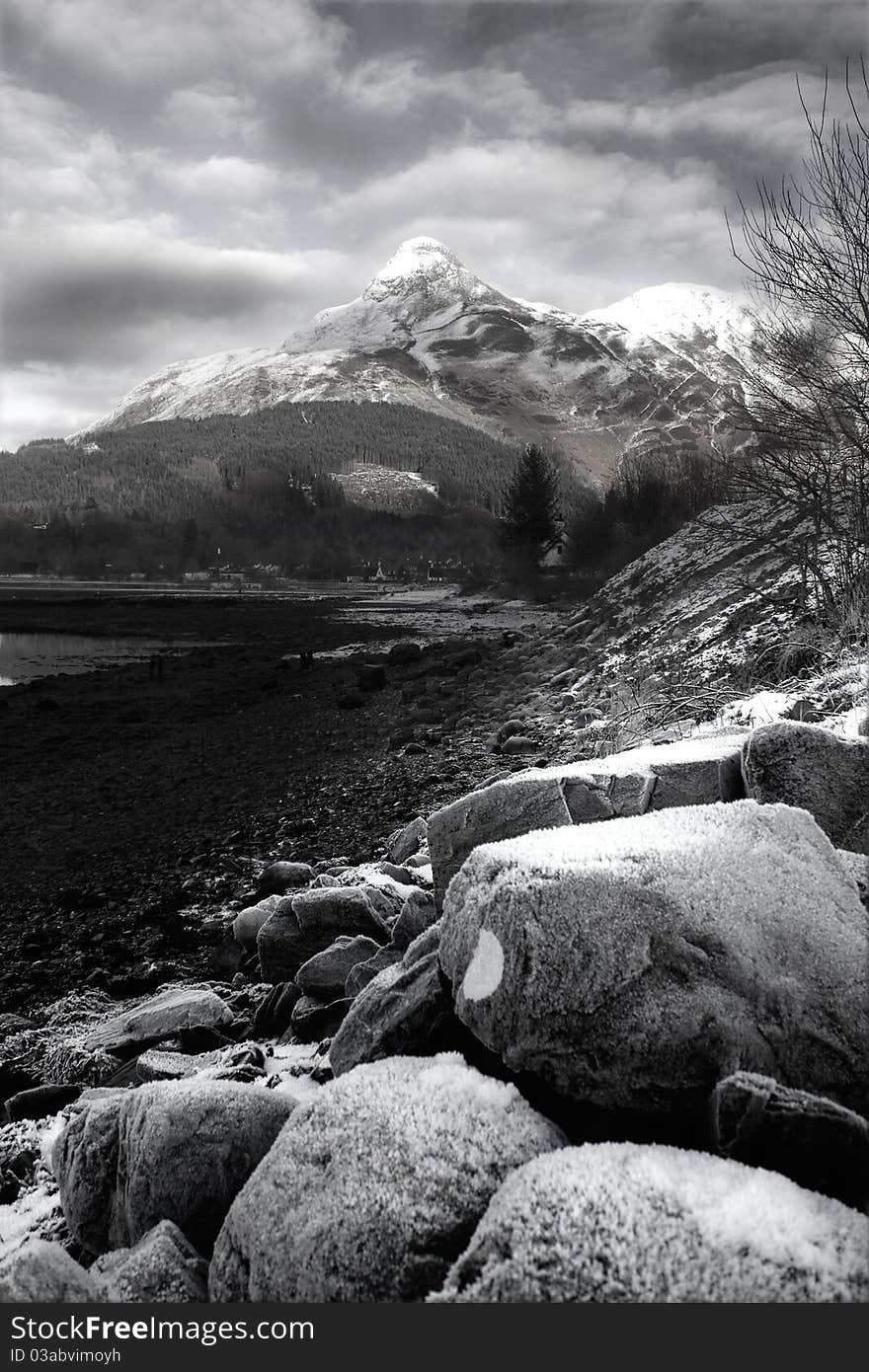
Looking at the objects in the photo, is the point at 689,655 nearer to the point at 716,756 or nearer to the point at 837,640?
the point at 837,640

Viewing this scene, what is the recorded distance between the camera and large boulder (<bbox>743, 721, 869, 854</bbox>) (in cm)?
358

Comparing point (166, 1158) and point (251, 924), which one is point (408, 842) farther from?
point (166, 1158)

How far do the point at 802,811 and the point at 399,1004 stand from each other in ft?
5.64

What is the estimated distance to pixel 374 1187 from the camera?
210 centimetres

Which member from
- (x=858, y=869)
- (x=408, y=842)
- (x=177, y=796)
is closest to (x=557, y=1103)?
(x=858, y=869)

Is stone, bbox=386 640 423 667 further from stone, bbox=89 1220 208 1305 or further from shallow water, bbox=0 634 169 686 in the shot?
stone, bbox=89 1220 208 1305

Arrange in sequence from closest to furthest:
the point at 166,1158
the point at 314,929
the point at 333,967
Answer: the point at 166,1158
the point at 333,967
the point at 314,929

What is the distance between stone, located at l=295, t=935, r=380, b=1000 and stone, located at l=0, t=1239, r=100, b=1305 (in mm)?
2437

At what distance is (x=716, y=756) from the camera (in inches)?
165

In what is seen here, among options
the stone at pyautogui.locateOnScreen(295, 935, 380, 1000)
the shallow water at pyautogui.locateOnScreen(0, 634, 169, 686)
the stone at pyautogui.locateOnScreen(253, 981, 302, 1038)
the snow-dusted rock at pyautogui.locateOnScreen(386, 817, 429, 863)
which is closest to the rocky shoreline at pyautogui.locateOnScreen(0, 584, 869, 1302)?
the stone at pyautogui.locateOnScreen(295, 935, 380, 1000)

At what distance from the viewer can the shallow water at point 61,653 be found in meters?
29.7

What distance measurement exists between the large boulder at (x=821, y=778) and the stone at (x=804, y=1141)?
1.76 m

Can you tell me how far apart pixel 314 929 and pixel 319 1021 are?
1.14 metres

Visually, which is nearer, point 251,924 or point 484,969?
point 484,969
